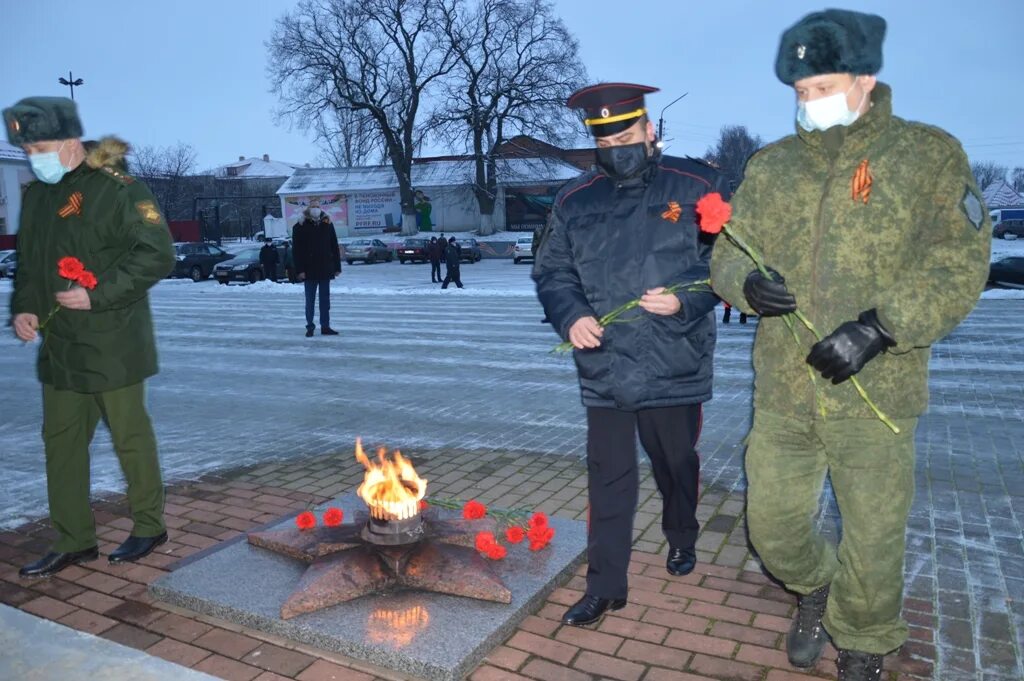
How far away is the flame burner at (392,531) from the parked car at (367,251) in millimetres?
37785

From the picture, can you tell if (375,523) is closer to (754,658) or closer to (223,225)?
(754,658)

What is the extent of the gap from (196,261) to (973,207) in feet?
102

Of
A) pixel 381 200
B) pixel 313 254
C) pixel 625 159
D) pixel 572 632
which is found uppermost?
pixel 381 200

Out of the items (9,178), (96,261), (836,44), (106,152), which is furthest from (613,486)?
(9,178)

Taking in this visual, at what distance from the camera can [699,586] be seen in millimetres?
3646

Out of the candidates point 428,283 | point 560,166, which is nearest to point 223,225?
point 560,166

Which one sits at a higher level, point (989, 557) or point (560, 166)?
point (560, 166)

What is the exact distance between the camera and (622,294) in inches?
129

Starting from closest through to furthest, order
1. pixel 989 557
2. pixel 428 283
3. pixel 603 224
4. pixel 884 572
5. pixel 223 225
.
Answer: pixel 884 572
pixel 603 224
pixel 989 557
pixel 428 283
pixel 223 225

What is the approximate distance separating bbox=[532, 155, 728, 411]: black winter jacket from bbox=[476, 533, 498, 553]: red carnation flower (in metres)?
0.85

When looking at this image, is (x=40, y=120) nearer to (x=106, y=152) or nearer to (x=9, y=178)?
(x=106, y=152)

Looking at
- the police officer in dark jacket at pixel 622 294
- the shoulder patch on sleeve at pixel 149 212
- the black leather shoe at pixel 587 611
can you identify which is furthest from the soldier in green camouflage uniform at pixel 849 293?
the shoulder patch on sleeve at pixel 149 212

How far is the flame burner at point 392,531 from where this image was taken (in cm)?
357

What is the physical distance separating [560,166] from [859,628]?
162 feet
